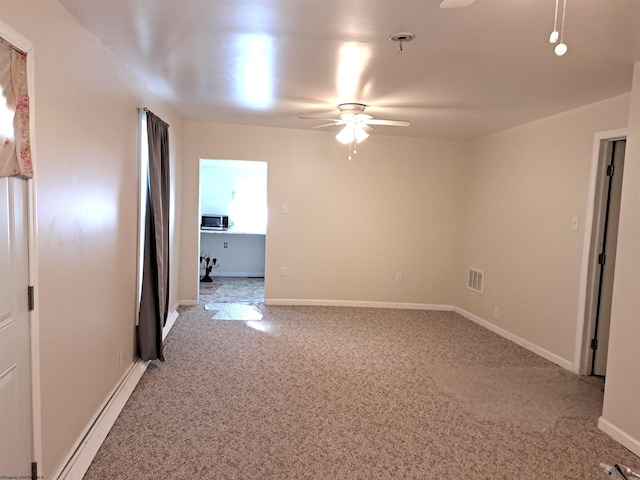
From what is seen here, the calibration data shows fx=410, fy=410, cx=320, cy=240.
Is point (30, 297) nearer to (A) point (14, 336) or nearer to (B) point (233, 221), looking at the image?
(A) point (14, 336)

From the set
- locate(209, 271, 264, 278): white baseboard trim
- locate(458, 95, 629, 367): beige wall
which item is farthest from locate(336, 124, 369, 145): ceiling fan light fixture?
locate(209, 271, 264, 278): white baseboard trim

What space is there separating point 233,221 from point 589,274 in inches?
237

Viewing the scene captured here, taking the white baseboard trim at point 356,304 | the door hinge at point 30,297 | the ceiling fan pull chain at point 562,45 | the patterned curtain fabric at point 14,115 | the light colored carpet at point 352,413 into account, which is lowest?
the light colored carpet at point 352,413

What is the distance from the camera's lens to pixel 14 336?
162 centimetres

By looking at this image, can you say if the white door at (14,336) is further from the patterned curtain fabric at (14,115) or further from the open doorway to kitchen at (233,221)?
the open doorway to kitchen at (233,221)

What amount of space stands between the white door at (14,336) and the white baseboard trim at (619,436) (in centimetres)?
328

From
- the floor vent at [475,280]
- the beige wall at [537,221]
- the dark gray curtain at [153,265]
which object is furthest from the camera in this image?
the floor vent at [475,280]

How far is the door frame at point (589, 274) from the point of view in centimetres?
354

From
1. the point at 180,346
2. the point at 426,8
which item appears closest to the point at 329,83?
the point at 426,8

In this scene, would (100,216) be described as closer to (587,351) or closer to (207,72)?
(207,72)

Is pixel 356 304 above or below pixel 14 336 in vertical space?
below

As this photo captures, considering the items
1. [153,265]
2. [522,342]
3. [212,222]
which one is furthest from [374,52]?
[212,222]

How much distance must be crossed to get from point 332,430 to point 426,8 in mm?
2449

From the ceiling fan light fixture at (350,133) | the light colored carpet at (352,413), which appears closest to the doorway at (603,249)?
the light colored carpet at (352,413)
